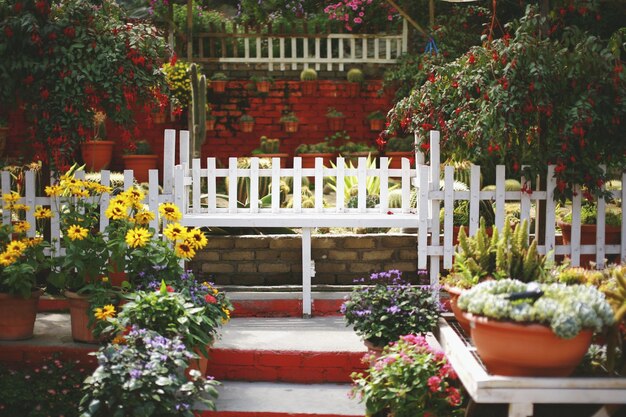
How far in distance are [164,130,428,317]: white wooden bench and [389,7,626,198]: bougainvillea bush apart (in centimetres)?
61

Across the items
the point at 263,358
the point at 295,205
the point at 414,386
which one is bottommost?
the point at 263,358

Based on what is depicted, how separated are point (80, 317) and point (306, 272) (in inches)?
64.6

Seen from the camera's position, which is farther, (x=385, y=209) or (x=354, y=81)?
(x=354, y=81)

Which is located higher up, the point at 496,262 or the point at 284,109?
A: the point at 284,109

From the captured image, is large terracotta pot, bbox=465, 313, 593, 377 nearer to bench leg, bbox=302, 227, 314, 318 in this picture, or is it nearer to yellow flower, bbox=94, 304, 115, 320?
yellow flower, bbox=94, 304, 115, 320

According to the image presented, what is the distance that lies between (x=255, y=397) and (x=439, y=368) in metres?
1.13

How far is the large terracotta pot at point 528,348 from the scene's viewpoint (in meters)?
3.32

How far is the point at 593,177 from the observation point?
5633 mm

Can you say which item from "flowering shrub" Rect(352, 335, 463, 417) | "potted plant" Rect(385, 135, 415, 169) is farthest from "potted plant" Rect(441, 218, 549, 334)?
"potted plant" Rect(385, 135, 415, 169)

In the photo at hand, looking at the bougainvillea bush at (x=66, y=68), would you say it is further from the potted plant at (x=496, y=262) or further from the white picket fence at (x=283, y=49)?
the white picket fence at (x=283, y=49)

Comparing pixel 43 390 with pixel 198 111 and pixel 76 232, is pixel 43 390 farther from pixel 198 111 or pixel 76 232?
pixel 198 111

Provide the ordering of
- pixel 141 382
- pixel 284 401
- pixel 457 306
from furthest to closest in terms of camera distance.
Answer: pixel 284 401, pixel 457 306, pixel 141 382

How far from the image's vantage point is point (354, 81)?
12.7 meters

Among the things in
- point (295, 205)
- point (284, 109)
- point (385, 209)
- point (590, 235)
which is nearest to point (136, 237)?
point (295, 205)
